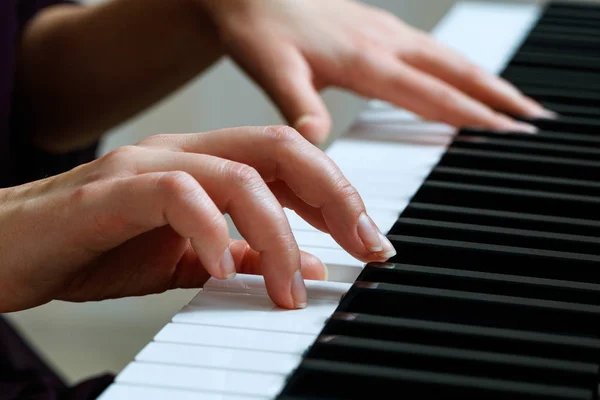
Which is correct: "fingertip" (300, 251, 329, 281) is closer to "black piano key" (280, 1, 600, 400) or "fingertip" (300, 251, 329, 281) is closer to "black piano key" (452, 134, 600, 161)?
"black piano key" (280, 1, 600, 400)

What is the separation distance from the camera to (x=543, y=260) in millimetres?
624

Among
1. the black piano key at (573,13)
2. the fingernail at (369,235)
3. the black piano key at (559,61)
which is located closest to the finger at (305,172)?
the fingernail at (369,235)

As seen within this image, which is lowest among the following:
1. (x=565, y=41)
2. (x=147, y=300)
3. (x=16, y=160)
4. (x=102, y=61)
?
(x=147, y=300)

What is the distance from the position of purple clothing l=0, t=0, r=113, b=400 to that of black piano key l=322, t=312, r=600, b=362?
369mm

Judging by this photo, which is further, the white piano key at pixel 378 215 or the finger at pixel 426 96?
the finger at pixel 426 96

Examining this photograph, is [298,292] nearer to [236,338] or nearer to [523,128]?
[236,338]

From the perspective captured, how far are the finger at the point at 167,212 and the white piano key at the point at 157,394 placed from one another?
125 mm

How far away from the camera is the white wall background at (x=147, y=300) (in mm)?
2305

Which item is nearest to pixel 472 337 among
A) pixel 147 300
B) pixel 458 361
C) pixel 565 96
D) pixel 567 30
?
pixel 458 361

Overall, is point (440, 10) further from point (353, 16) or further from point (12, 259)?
point (12, 259)

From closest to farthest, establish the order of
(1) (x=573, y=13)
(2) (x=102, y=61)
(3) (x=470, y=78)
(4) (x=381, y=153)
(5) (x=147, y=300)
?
(4) (x=381, y=153) < (3) (x=470, y=78) < (2) (x=102, y=61) < (1) (x=573, y=13) < (5) (x=147, y=300)

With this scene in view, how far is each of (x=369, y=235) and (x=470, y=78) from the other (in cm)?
45

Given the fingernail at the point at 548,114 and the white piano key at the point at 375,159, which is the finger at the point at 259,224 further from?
the fingernail at the point at 548,114

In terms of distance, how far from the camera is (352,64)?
3.32 ft
